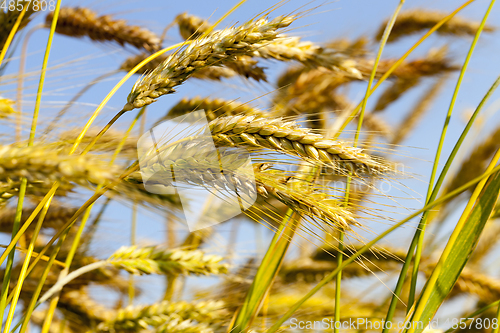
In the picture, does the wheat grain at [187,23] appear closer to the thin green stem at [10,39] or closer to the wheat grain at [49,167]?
the thin green stem at [10,39]

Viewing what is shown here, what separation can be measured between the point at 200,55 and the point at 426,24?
4.53 feet

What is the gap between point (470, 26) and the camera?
1544mm

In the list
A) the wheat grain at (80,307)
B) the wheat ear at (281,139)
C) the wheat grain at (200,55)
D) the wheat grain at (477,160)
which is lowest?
the wheat grain at (80,307)

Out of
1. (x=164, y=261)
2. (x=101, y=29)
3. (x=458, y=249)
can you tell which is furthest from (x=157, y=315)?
(x=101, y=29)

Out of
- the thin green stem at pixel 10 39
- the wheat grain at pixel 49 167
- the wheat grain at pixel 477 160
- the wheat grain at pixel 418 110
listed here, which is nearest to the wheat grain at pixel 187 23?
the thin green stem at pixel 10 39

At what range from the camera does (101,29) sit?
111cm

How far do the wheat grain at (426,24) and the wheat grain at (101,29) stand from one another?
1.15m

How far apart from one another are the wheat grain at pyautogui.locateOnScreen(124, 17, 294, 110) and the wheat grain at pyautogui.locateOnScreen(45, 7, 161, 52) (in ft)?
1.88

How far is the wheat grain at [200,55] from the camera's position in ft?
1.92

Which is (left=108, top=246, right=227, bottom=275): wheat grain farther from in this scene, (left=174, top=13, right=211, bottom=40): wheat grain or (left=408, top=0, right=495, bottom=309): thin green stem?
(left=174, top=13, right=211, bottom=40): wheat grain

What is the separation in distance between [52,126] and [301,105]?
107 centimetres

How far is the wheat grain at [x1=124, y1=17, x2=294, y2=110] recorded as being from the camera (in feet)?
1.92

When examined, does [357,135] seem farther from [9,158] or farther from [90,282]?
[90,282]

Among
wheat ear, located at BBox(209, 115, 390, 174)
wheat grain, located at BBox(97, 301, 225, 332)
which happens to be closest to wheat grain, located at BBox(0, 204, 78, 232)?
wheat grain, located at BBox(97, 301, 225, 332)
